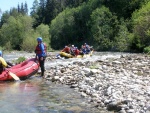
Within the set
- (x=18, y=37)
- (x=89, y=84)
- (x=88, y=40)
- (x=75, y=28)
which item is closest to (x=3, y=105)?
(x=89, y=84)

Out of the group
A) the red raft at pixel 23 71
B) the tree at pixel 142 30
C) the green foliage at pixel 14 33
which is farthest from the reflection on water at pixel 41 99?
the green foliage at pixel 14 33

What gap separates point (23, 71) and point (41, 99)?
4.14 m

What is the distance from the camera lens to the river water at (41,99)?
751 centimetres

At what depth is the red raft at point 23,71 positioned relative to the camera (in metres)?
12.1

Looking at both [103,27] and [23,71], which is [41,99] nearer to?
[23,71]

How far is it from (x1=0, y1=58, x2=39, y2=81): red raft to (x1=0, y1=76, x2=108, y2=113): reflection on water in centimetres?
62

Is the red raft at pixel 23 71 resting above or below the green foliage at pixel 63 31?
below

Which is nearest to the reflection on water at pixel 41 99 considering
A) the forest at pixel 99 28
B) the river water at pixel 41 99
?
the river water at pixel 41 99

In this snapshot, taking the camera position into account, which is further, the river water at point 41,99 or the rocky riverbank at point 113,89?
the river water at point 41,99

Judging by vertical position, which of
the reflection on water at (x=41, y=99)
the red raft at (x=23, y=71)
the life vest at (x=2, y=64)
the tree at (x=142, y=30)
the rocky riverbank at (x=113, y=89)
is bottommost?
the reflection on water at (x=41, y=99)

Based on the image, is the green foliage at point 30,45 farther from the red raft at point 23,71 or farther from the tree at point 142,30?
the red raft at point 23,71

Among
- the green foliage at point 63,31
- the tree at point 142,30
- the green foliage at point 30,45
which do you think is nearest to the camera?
the tree at point 142,30

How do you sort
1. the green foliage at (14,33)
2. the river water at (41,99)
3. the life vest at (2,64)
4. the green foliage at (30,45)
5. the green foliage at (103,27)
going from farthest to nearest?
the green foliage at (14,33)
the green foliage at (30,45)
the green foliage at (103,27)
the life vest at (2,64)
the river water at (41,99)

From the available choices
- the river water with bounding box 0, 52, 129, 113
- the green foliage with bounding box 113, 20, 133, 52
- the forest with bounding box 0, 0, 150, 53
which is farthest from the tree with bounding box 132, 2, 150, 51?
the river water with bounding box 0, 52, 129, 113
